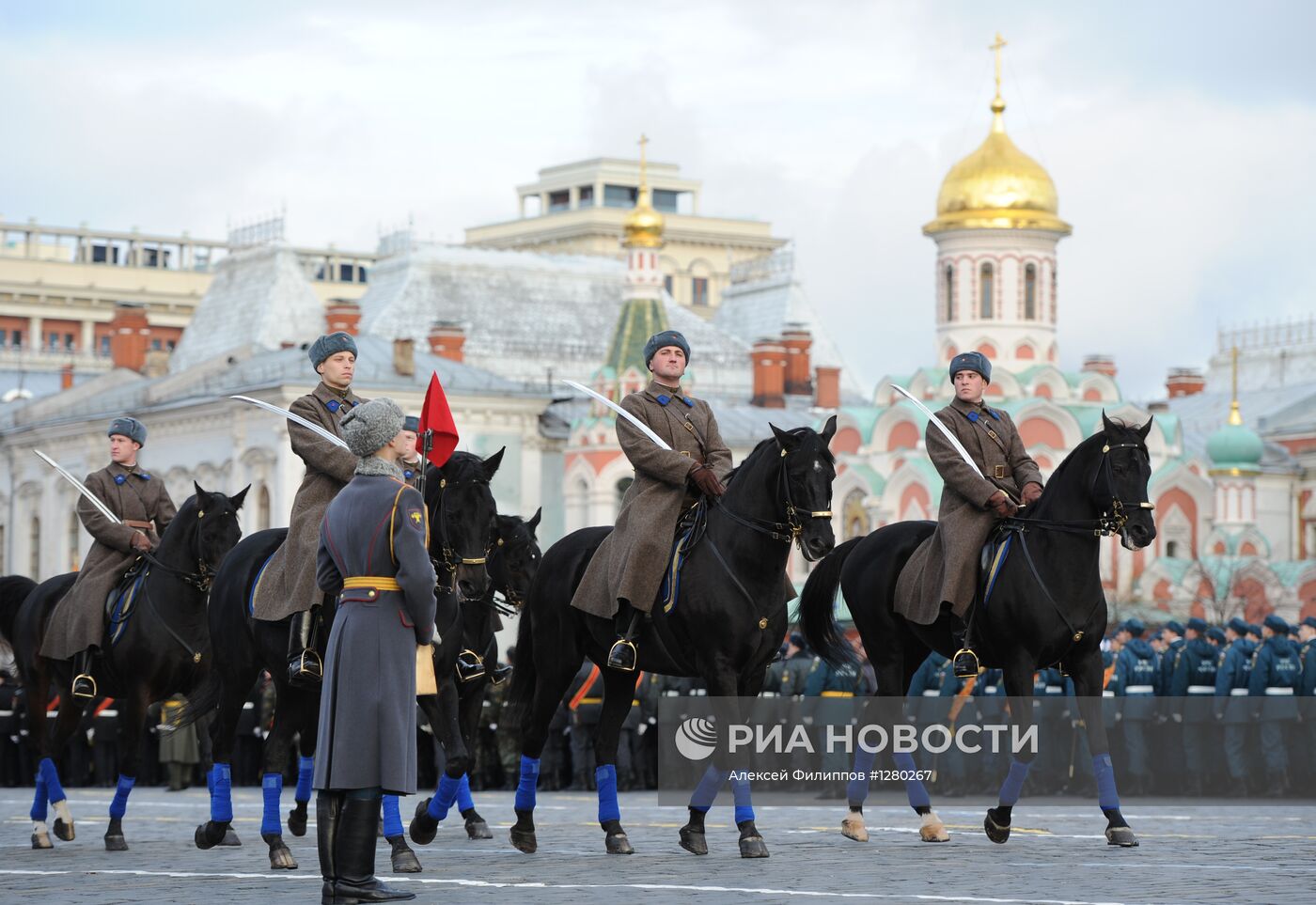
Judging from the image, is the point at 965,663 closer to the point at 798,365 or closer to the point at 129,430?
the point at 129,430

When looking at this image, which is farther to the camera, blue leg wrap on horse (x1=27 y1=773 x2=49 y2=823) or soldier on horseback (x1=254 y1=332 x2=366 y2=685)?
blue leg wrap on horse (x1=27 y1=773 x2=49 y2=823)

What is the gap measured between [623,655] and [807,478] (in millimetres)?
1455

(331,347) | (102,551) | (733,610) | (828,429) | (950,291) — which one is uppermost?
(950,291)

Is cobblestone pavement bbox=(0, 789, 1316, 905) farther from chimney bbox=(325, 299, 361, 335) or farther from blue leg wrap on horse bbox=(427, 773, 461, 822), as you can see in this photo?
chimney bbox=(325, 299, 361, 335)

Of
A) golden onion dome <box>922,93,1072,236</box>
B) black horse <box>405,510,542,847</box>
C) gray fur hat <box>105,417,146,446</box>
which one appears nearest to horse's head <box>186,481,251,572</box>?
gray fur hat <box>105,417,146,446</box>

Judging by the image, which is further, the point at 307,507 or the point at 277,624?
the point at 277,624

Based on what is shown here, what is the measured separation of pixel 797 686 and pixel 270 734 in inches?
423

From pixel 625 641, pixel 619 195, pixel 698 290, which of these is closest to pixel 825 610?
pixel 625 641

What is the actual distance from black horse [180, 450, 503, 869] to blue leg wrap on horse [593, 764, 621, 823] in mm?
1158

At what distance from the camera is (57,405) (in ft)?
234

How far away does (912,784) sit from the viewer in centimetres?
1441

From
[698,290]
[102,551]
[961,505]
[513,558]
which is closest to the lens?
[961,505]

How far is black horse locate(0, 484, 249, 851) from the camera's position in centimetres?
1520

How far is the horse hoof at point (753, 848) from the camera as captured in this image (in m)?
12.9
